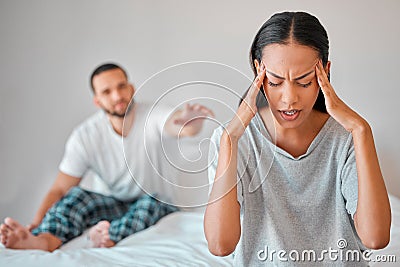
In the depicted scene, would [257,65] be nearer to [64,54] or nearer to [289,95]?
[289,95]

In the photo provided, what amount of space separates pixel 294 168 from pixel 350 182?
0.10 m

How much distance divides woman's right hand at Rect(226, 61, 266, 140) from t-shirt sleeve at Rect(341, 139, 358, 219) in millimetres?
189

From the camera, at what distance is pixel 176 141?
1025 millimetres

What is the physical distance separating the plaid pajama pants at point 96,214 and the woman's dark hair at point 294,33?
2.70 feet

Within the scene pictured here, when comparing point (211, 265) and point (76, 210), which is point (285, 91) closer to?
point (211, 265)

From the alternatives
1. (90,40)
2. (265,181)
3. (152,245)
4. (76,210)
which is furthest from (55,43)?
(265,181)

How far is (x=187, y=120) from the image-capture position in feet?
3.33

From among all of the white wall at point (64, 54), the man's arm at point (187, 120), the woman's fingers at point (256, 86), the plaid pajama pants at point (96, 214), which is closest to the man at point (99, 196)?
the plaid pajama pants at point (96, 214)

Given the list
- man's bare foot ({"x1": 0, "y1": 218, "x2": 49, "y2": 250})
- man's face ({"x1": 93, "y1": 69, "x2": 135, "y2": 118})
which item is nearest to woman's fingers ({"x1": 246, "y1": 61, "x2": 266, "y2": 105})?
man's bare foot ({"x1": 0, "y1": 218, "x2": 49, "y2": 250})

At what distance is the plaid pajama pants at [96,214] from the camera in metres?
1.65

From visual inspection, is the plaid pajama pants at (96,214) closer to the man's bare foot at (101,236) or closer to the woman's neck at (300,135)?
the man's bare foot at (101,236)

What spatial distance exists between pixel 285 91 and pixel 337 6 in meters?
0.85

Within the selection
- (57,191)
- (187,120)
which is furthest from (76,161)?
(187,120)

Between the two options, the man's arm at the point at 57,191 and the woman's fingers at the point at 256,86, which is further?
the man's arm at the point at 57,191
